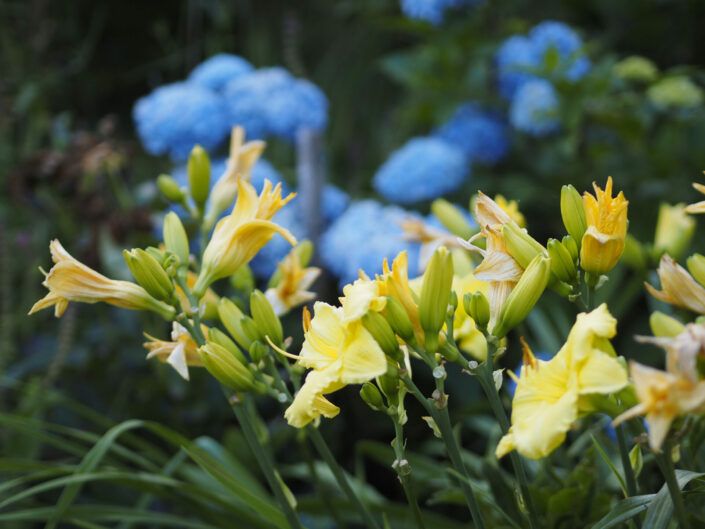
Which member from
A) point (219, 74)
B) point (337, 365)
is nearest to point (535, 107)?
point (219, 74)

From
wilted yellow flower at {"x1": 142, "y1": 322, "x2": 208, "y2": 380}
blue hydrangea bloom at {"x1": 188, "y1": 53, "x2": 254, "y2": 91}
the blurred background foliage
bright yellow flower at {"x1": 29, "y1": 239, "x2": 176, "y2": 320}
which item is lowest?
the blurred background foliage

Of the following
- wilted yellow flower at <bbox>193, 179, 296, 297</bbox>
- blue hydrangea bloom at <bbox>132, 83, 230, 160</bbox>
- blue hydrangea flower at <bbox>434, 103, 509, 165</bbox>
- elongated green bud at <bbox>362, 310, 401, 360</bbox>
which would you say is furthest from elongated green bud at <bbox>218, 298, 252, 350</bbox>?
blue hydrangea flower at <bbox>434, 103, 509, 165</bbox>

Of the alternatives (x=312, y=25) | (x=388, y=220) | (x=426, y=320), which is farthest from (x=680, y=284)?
(x=312, y=25)

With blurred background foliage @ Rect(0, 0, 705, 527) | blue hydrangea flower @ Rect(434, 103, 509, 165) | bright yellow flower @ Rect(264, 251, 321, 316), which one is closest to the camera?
bright yellow flower @ Rect(264, 251, 321, 316)

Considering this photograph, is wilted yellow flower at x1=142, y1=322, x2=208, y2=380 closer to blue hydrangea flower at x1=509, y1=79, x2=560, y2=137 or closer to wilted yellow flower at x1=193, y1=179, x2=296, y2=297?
wilted yellow flower at x1=193, y1=179, x2=296, y2=297

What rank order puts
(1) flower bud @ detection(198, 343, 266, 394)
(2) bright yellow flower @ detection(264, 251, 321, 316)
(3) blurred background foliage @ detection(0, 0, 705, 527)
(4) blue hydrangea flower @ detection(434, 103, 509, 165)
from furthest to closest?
(4) blue hydrangea flower @ detection(434, 103, 509, 165) → (3) blurred background foliage @ detection(0, 0, 705, 527) → (2) bright yellow flower @ detection(264, 251, 321, 316) → (1) flower bud @ detection(198, 343, 266, 394)

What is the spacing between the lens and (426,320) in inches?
12.7

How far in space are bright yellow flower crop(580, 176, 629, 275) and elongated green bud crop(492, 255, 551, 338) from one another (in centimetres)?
2

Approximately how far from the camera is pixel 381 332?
12.1 inches

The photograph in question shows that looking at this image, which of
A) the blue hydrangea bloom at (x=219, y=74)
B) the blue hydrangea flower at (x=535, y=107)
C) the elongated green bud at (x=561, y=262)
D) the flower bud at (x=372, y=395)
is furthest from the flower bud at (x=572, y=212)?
the blue hydrangea bloom at (x=219, y=74)

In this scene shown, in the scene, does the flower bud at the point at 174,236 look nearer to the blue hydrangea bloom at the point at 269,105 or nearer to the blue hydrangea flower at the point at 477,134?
the blue hydrangea bloom at the point at 269,105

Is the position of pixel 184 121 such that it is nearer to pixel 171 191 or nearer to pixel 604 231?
pixel 171 191

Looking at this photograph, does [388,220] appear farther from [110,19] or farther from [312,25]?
[110,19]

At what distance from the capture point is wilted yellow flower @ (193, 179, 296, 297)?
1.33 feet
